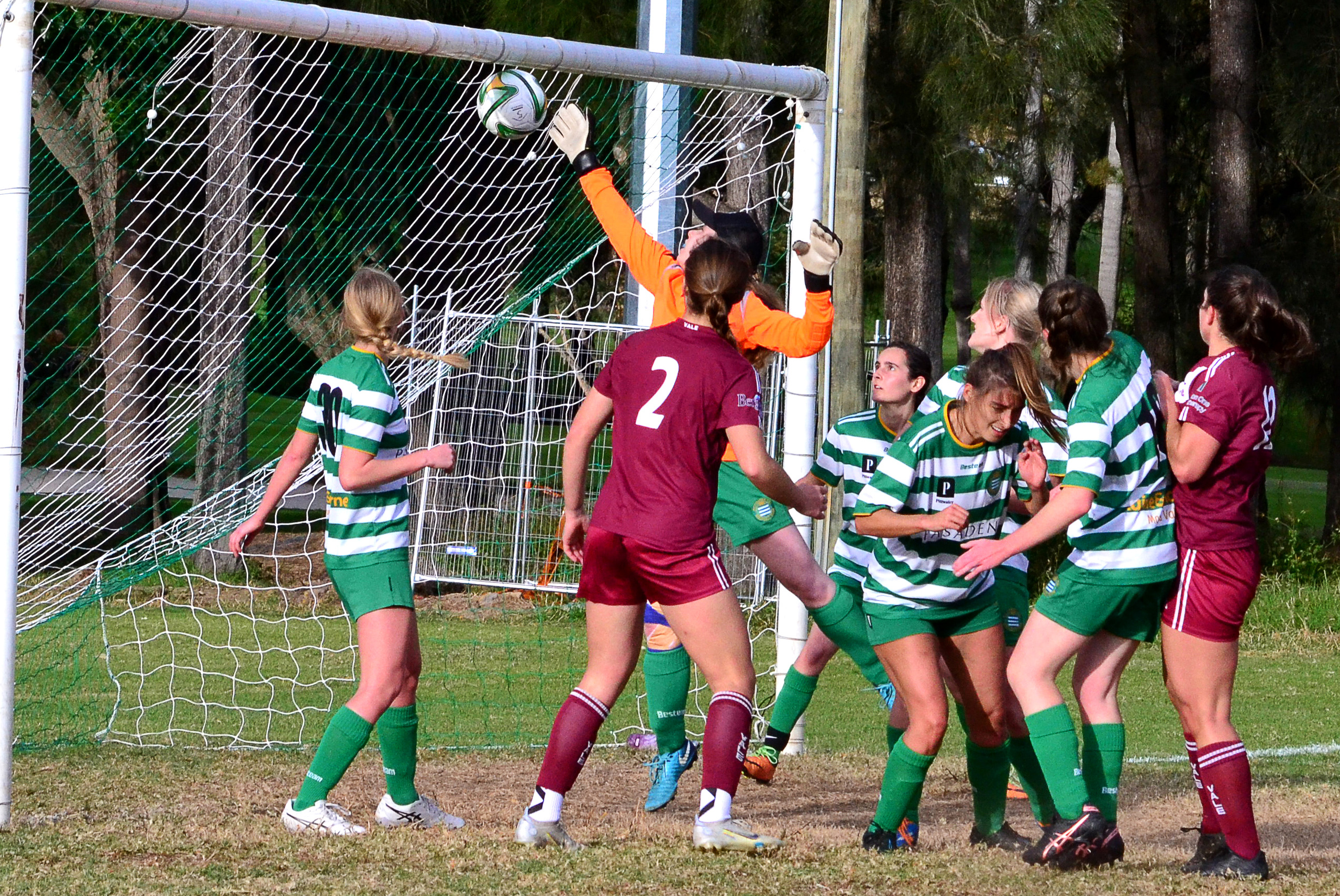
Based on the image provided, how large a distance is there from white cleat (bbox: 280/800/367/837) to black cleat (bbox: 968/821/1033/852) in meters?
1.92

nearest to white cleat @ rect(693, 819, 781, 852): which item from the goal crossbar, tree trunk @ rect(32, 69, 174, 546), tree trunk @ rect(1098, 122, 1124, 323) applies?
the goal crossbar

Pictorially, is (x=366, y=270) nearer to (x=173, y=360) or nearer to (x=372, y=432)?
(x=372, y=432)

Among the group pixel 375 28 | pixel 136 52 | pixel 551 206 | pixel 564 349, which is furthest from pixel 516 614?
pixel 375 28

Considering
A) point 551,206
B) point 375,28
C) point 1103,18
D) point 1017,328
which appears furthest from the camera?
point 1103,18

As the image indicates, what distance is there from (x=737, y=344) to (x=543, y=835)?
168 cm

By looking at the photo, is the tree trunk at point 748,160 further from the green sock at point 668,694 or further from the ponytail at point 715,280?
the green sock at point 668,694

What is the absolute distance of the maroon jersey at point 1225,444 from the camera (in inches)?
165

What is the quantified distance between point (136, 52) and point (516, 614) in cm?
618

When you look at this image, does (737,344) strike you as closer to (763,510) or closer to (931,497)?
(763,510)

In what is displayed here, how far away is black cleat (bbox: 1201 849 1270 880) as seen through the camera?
4.19m

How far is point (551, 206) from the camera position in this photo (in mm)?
8188

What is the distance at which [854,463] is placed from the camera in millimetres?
5434

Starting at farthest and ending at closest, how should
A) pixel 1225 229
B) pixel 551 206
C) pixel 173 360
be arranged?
pixel 1225 229
pixel 551 206
pixel 173 360

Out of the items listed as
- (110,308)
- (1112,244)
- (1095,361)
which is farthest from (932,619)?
(1112,244)
